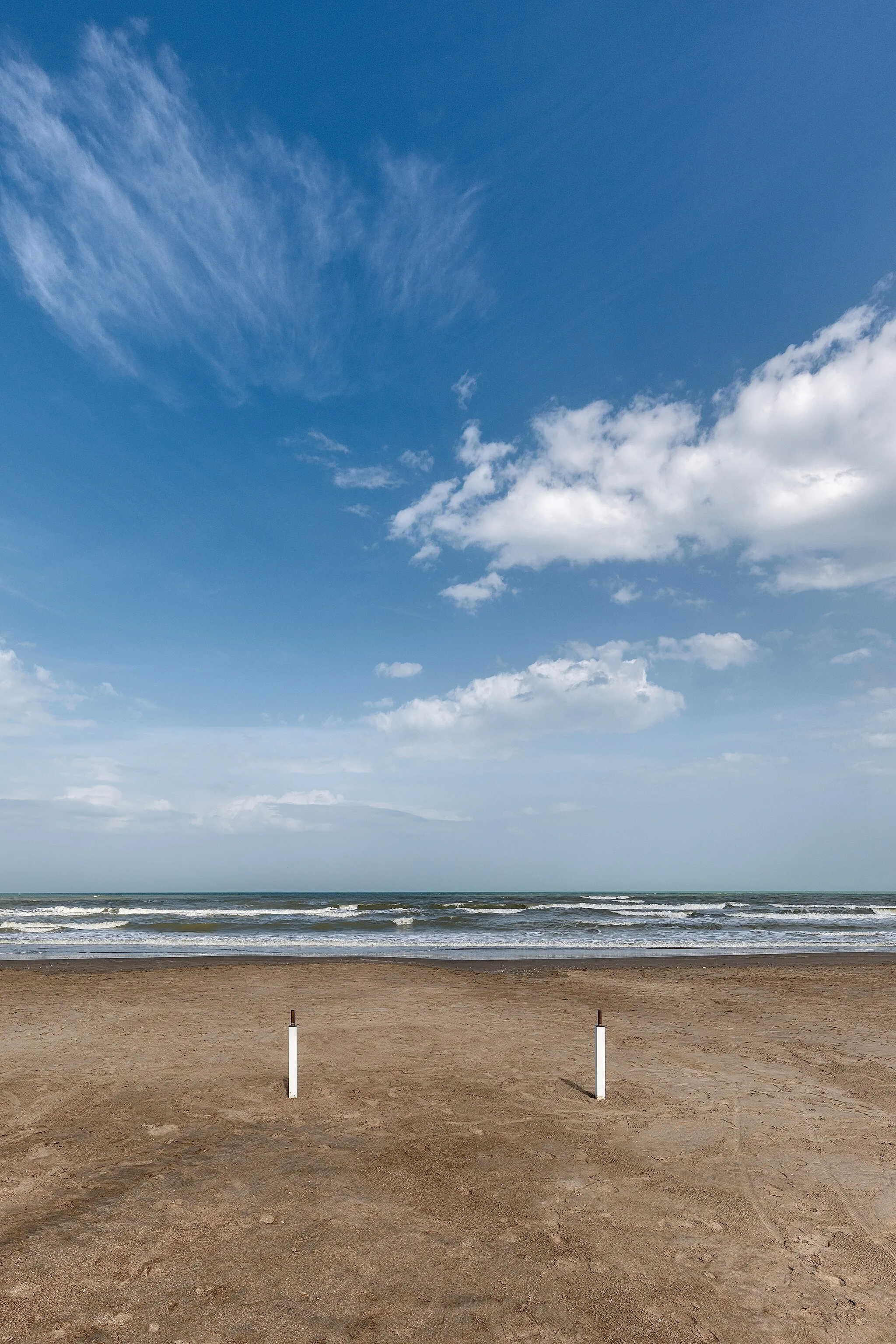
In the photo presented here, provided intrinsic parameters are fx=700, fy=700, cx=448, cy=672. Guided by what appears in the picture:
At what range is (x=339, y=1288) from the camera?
6.07 m

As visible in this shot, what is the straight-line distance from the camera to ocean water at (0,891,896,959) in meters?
34.3

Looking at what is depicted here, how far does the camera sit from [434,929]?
44.3 meters

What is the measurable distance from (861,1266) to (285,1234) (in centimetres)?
545

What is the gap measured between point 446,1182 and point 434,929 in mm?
37658

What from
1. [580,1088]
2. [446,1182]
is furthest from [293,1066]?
[580,1088]

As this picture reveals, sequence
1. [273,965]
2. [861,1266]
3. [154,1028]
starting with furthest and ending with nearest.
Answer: [273,965] → [154,1028] → [861,1266]

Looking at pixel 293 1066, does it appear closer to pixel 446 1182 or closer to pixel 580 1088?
pixel 446 1182

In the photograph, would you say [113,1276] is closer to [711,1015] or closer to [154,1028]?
[154,1028]

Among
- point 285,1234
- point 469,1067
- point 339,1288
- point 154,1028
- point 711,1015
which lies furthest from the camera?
point 711,1015

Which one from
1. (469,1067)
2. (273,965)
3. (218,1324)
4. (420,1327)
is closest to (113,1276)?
(218,1324)

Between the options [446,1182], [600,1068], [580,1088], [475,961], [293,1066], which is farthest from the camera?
[475,961]

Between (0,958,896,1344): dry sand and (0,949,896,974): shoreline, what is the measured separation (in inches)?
417

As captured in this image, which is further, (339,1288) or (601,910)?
(601,910)

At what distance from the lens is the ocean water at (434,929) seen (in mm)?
34281
